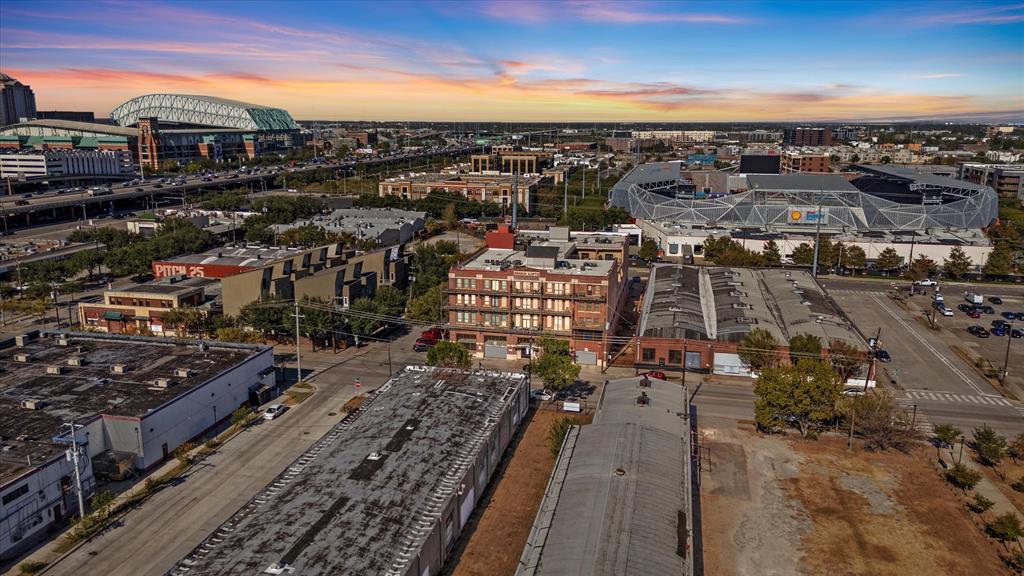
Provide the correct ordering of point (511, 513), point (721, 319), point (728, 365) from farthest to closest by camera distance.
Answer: point (721, 319) → point (728, 365) → point (511, 513)

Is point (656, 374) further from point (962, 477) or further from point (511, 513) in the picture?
point (511, 513)

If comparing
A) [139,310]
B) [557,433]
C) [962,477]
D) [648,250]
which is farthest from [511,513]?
[648,250]

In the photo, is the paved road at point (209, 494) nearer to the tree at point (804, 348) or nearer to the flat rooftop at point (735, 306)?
the flat rooftop at point (735, 306)

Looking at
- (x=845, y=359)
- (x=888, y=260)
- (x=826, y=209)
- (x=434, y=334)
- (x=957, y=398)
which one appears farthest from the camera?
(x=826, y=209)

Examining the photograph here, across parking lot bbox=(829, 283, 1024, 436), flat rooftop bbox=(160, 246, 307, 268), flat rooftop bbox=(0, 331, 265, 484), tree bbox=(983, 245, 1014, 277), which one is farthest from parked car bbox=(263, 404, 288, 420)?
tree bbox=(983, 245, 1014, 277)

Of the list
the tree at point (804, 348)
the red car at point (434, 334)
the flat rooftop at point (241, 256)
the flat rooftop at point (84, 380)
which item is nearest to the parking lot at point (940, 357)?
the tree at point (804, 348)

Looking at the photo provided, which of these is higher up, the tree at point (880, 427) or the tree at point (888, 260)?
the tree at point (888, 260)
